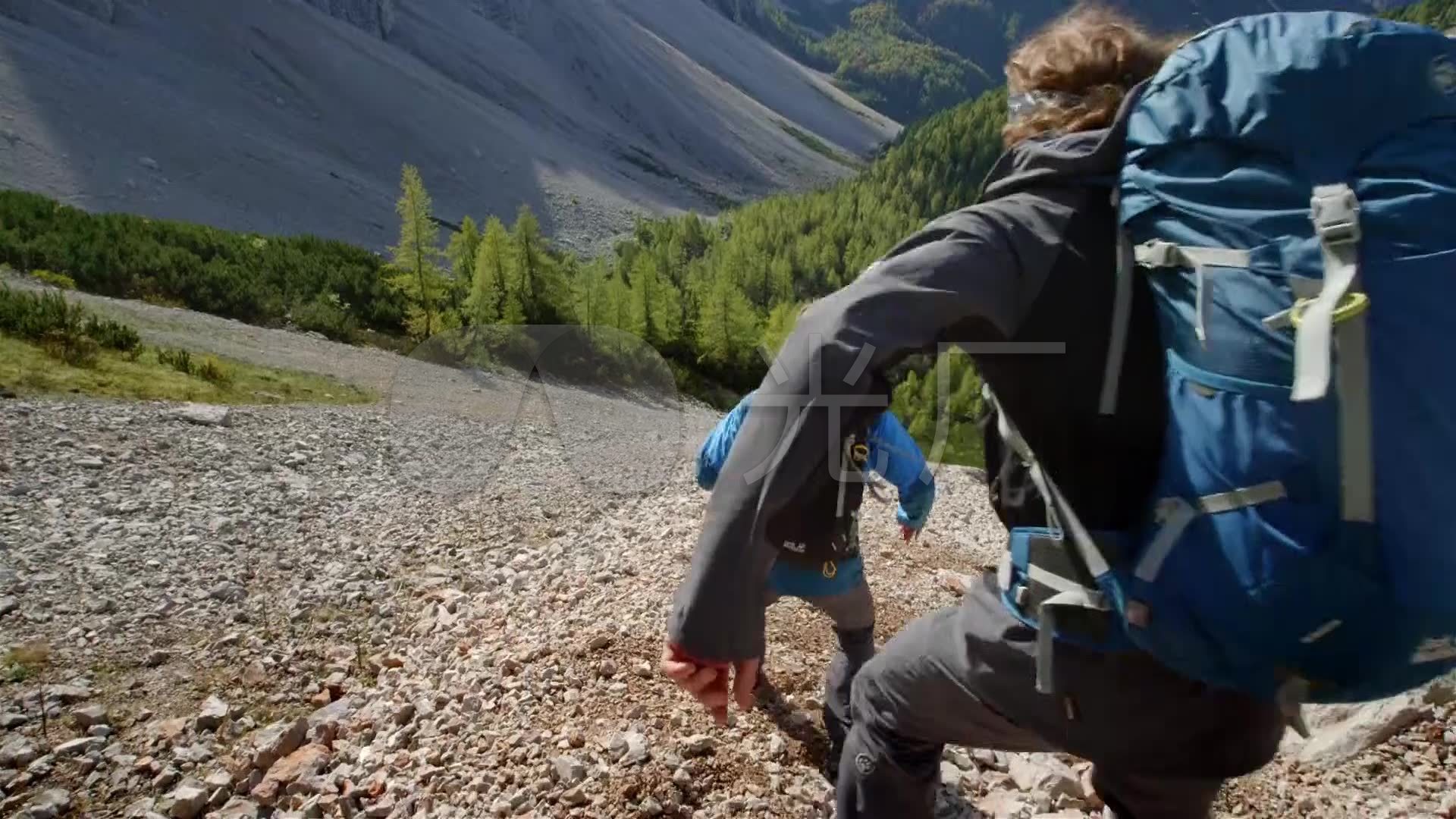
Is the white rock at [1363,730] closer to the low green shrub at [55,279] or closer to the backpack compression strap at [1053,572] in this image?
the backpack compression strap at [1053,572]

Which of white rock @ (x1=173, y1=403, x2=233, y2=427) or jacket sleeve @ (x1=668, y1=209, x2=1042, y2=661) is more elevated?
jacket sleeve @ (x1=668, y1=209, x2=1042, y2=661)

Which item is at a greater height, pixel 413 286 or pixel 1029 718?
pixel 413 286

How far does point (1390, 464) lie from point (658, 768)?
2432 millimetres

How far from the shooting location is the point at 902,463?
303 centimetres

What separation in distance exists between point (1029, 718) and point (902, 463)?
4.66 feet

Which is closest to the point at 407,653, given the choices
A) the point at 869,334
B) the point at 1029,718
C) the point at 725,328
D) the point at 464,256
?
the point at 1029,718

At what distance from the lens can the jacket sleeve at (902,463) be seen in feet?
9.87

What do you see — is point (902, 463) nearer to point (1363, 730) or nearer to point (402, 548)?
point (1363, 730)

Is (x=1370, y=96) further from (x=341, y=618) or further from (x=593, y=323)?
(x=593, y=323)

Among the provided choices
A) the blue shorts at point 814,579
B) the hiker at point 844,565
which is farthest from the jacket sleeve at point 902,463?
the blue shorts at point 814,579

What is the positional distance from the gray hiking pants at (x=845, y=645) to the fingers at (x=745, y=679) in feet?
5.07

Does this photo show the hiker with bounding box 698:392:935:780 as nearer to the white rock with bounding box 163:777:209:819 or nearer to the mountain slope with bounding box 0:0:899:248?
the white rock with bounding box 163:777:209:819

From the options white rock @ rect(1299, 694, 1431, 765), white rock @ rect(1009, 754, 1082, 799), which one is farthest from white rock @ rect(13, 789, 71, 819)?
white rock @ rect(1299, 694, 1431, 765)

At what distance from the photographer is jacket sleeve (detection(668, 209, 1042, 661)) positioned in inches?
51.7
